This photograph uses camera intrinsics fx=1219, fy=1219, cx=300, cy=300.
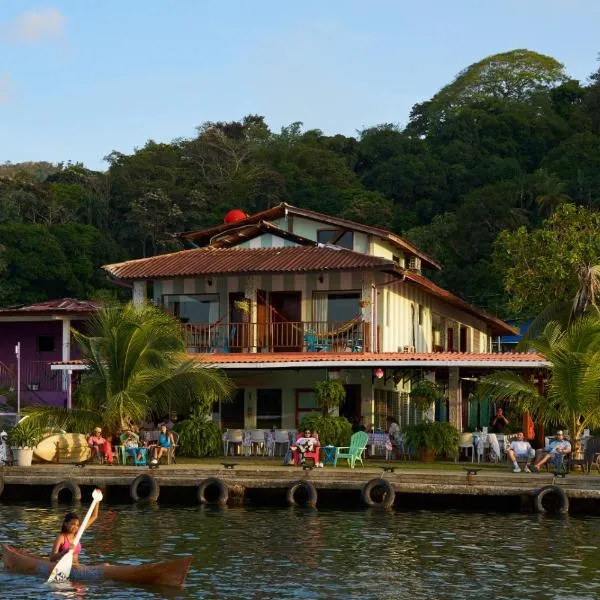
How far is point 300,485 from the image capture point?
94.8 feet

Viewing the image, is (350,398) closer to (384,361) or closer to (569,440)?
(384,361)

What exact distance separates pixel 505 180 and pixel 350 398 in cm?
4077

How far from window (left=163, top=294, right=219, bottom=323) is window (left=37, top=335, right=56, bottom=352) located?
331 inches

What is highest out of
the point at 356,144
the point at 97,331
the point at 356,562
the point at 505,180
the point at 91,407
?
the point at 356,144

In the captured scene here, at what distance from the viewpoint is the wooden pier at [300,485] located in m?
28.0

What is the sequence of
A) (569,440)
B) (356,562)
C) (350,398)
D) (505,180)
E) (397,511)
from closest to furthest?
(356,562) < (397,511) < (569,440) < (350,398) < (505,180)

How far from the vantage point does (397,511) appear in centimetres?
2848

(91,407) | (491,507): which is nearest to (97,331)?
(91,407)

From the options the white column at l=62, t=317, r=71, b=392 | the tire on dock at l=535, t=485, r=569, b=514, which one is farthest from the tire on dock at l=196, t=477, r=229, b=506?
the white column at l=62, t=317, r=71, b=392

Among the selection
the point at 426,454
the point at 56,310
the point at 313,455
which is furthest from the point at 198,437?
the point at 56,310

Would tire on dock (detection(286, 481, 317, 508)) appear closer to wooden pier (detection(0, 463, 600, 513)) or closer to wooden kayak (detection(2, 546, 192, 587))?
wooden pier (detection(0, 463, 600, 513))

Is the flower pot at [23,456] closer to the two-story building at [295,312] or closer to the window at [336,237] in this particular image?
the two-story building at [295,312]

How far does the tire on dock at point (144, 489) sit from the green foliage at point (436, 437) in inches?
314

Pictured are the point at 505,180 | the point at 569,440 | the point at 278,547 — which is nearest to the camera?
the point at 278,547
